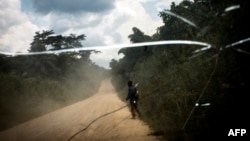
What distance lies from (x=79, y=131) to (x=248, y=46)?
24.0 feet

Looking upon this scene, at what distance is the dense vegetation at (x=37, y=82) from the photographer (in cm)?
1908

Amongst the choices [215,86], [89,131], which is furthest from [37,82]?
[215,86]

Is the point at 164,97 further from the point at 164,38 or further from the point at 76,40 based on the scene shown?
the point at 76,40

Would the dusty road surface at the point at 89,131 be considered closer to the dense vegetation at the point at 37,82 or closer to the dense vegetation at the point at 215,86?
the dense vegetation at the point at 215,86

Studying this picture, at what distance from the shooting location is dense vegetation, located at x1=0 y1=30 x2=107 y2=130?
19078mm

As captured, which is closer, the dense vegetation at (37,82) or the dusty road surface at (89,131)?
the dusty road surface at (89,131)

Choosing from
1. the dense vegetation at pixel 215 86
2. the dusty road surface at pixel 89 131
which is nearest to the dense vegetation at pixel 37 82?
the dusty road surface at pixel 89 131

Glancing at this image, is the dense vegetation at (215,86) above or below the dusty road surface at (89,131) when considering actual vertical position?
above

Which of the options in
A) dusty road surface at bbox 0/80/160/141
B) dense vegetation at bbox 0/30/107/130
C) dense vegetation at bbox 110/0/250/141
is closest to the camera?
dense vegetation at bbox 110/0/250/141

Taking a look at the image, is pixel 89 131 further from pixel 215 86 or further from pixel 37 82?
pixel 37 82

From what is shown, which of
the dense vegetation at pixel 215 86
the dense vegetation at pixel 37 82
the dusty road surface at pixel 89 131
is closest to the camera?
the dense vegetation at pixel 215 86

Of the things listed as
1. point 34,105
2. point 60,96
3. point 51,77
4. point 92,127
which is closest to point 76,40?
point 51,77

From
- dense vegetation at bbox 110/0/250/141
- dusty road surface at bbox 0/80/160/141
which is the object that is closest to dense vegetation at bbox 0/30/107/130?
dusty road surface at bbox 0/80/160/141

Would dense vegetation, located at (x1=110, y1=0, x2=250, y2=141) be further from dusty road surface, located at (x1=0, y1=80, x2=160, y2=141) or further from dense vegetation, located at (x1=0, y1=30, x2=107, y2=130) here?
dense vegetation, located at (x1=0, y1=30, x2=107, y2=130)
